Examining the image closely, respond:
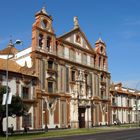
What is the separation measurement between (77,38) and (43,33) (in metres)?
11.5

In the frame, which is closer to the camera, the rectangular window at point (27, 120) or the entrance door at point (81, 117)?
the rectangular window at point (27, 120)

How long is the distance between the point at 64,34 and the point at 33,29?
8.92 meters

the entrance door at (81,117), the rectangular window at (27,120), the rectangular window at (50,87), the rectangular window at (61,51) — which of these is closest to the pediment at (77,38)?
the rectangular window at (61,51)

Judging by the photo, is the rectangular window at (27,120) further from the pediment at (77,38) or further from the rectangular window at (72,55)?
the pediment at (77,38)

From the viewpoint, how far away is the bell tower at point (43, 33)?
5806 centimetres

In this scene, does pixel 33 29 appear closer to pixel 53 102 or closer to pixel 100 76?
pixel 53 102

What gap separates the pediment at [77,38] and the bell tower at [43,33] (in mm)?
3774

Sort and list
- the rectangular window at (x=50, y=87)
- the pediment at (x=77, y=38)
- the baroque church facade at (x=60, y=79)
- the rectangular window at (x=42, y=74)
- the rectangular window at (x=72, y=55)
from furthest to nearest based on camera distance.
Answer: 1. the rectangular window at (x=72, y=55)
2. the pediment at (x=77, y=38)
3. the rectangular window at (x=50, y=87)
4. the rectangular window at (x=42, y=74)
5. the baroque church facade at (x=60, y=79)

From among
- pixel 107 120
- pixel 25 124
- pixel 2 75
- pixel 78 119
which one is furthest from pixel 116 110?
pixel 2 75

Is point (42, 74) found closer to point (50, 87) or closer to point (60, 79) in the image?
point (50, 87)

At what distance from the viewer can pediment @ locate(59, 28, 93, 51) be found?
66613mm

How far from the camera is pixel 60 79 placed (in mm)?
62562

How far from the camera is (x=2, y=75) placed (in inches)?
1997

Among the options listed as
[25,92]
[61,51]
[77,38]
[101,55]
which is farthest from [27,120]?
[101,55]
